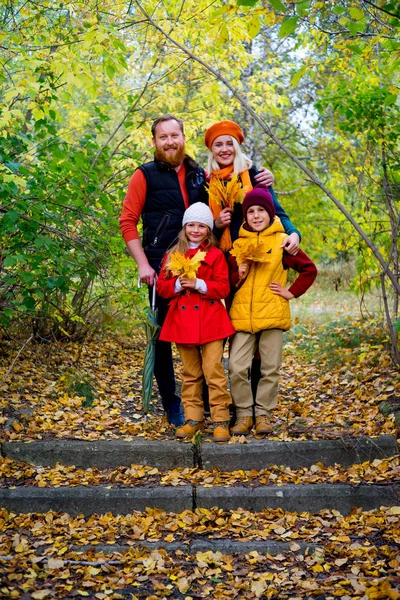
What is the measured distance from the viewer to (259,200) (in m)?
3.98

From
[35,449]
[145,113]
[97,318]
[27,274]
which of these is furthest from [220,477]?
[145,113]

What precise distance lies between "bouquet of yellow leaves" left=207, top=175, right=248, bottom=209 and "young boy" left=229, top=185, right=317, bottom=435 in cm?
7

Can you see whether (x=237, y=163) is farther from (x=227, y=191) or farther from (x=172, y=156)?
(x=172, y=156)

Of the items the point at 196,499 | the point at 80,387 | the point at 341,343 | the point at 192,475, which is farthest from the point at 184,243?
the point at 341,343

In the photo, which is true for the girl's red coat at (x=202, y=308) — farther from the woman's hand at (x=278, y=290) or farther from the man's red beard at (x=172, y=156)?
the man's red beard at (x=172, y=156)

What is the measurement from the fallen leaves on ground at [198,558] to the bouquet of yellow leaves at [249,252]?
1.48 m

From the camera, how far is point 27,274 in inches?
176

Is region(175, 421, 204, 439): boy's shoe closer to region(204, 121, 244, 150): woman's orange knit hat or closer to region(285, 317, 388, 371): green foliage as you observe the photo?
region(204, 121, 244, 150): woman's orange knit hat

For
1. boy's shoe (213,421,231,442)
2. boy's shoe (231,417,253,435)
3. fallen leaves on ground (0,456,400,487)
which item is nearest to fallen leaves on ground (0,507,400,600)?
fallen leaves on ground (0,456,400,487)

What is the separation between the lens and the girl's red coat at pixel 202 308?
3.96 m

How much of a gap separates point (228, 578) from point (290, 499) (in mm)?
728

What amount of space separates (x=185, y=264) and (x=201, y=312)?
0.34 metres

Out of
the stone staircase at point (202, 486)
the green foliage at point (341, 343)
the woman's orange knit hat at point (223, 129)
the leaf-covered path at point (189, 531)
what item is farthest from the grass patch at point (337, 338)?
the woman's orange knit hat at point (223, 129)

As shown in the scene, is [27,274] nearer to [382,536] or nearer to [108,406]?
[108,406]
